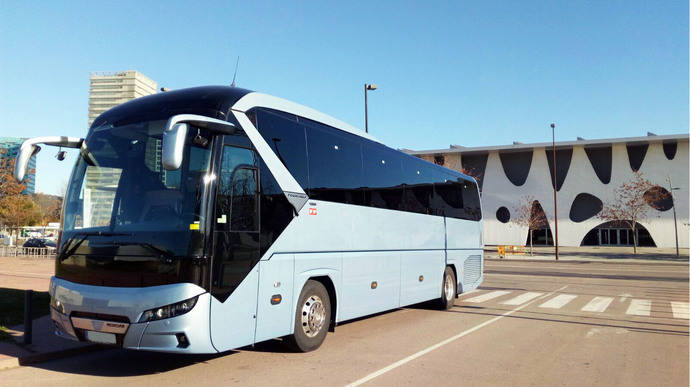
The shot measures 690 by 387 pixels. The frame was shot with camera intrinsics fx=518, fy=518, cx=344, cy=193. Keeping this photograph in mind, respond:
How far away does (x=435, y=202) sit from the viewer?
12.6 metres

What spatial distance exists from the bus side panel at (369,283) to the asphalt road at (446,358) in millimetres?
495

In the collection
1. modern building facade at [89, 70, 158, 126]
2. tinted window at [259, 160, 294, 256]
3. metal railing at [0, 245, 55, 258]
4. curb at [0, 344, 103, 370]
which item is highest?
modern building facade at [89, 70, 158, 126]

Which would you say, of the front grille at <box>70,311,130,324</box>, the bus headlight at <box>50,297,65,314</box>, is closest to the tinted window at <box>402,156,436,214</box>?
the front grille at <box>70,311,130,324</box>

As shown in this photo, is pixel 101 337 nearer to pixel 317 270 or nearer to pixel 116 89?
pixel 317 270

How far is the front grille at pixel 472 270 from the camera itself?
46.7 ft

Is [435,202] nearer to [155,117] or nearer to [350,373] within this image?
[350,373]

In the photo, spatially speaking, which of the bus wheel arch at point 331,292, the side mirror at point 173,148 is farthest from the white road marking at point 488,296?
the side mirror at point 173,148

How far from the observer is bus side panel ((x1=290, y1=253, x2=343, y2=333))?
7238 millimetres

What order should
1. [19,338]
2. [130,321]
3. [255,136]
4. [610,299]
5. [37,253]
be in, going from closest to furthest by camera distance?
[130,321]
[255,136]
[19,338]
[610,299]
[37,253]

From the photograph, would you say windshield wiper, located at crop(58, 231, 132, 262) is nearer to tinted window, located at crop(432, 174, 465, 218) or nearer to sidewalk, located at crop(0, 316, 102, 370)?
sidewalk, located at crop(0, 316, 102, 370)

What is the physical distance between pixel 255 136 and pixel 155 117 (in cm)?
125

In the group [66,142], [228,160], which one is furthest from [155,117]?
[66,142]

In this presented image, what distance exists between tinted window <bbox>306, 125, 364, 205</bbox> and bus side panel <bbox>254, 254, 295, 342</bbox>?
4.18 ft

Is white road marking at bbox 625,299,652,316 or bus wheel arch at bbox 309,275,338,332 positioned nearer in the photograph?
bus wheel arch at bbox 309,275,338,332
